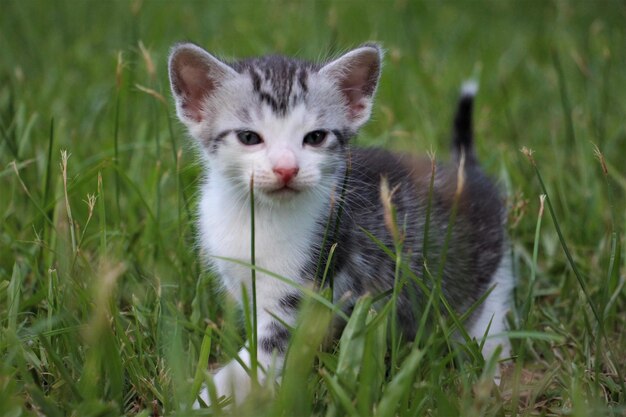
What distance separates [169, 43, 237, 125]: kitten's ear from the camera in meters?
2.92

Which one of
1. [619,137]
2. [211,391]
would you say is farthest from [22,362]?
[619,137]

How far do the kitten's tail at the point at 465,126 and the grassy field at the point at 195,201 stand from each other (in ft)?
1.26

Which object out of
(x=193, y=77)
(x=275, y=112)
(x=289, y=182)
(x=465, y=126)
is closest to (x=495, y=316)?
(x=465, y=126)

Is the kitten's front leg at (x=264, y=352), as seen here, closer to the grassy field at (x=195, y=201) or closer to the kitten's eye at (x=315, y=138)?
the grassy field at (x=195, y=201)

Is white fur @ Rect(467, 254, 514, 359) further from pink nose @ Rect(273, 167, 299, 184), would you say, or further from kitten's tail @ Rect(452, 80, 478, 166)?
pink nose @ Rect(273, 167, 299, 184)

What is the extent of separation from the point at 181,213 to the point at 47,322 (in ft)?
3.73

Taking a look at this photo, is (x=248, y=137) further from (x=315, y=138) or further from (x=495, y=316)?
(x=495, y=316)

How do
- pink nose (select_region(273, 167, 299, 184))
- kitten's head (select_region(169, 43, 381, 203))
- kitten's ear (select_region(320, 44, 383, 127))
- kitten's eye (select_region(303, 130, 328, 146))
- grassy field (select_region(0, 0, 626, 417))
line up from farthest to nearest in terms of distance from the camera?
kitten's ear (select_region(320, 44, 383, 127)) → kitten's eye (select_region(303, 130, 328, 146)) → kitten's head (select_region(169, 43, 381, 203)) → pink nose (select_region(273, 167, 299, 184)) → grassy field (select_region(0, 0, 626, 417))

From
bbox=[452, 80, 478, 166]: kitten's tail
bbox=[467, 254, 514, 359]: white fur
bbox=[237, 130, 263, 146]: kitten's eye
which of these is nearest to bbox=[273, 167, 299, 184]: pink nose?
bbox=[237, 130, 263, 146]: kitten's eye

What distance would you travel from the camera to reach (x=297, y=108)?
2.84 meters

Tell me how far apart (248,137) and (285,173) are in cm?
29

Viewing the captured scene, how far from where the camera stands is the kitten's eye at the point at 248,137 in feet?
9.31

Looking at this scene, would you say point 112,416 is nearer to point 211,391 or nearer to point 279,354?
point 211,391

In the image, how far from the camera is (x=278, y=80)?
2918 millimetres
